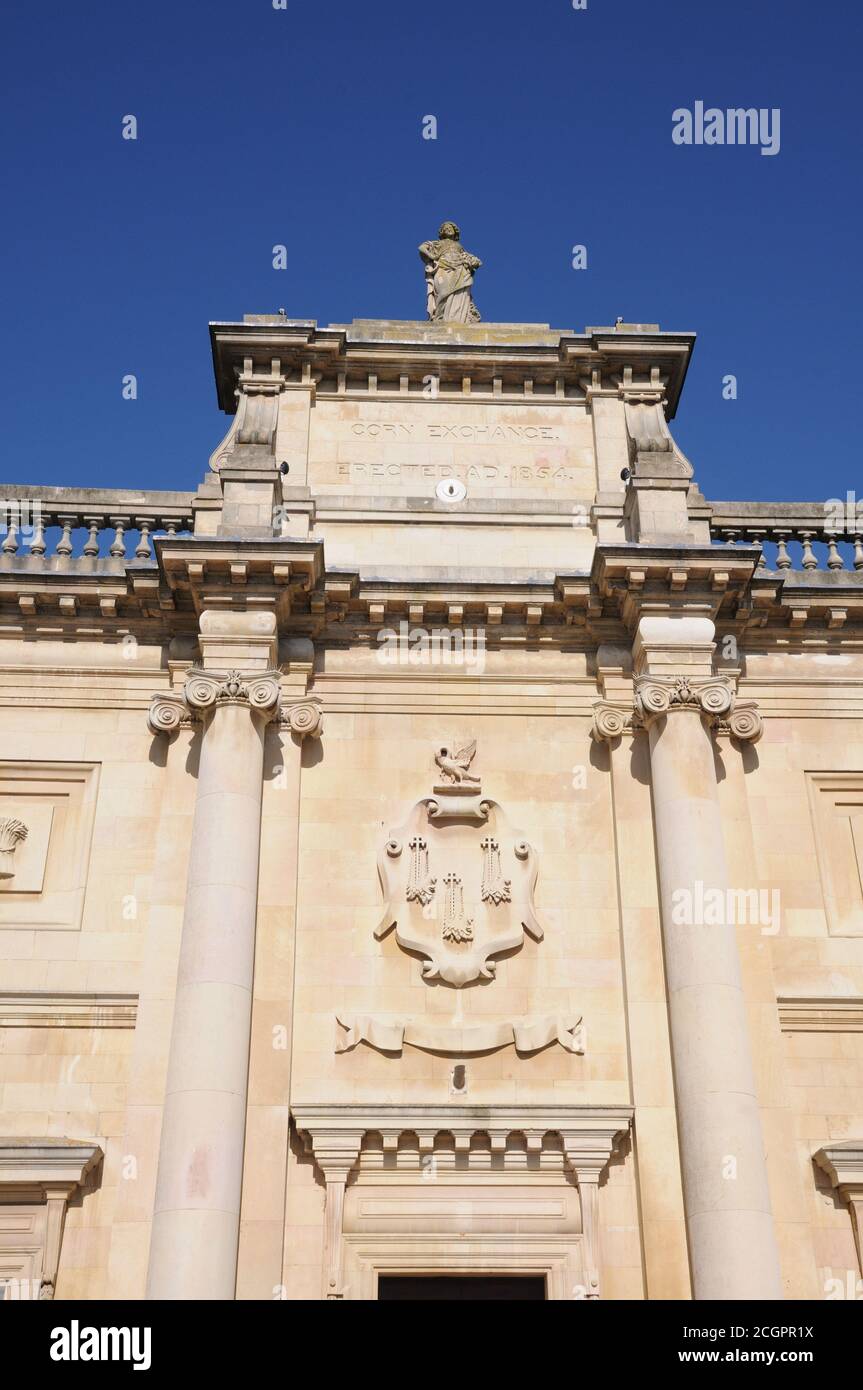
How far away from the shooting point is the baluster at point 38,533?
59.2 ft

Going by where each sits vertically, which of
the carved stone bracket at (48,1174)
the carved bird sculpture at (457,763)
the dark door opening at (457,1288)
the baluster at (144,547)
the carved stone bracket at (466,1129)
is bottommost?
the dark door opening at (457,1288)

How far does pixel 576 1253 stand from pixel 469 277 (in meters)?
13.8

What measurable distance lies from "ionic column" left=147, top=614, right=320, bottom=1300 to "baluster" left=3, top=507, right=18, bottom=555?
10.3 ft

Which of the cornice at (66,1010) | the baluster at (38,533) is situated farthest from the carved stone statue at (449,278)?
the cornice at (66,1010)

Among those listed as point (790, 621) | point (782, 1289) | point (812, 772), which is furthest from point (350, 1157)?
point (790, 621)

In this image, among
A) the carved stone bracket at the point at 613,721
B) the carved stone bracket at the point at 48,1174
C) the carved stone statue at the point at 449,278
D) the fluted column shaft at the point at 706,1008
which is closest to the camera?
the fluted column shaft at the point at 706,1008

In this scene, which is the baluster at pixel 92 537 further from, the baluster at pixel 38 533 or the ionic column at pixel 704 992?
the ionic column at pixel 704 992

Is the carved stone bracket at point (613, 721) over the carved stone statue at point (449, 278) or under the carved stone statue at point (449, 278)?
under

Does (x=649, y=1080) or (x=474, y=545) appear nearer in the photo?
(x=649, y=1080)

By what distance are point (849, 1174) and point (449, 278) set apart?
44.4 ft

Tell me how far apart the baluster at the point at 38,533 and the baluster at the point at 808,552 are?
9704 millimetres

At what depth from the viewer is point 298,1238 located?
14.2 meters

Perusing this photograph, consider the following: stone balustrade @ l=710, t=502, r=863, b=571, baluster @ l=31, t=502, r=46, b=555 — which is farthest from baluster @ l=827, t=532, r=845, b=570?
baluster @ l=31, t=502, r=46, b=555
